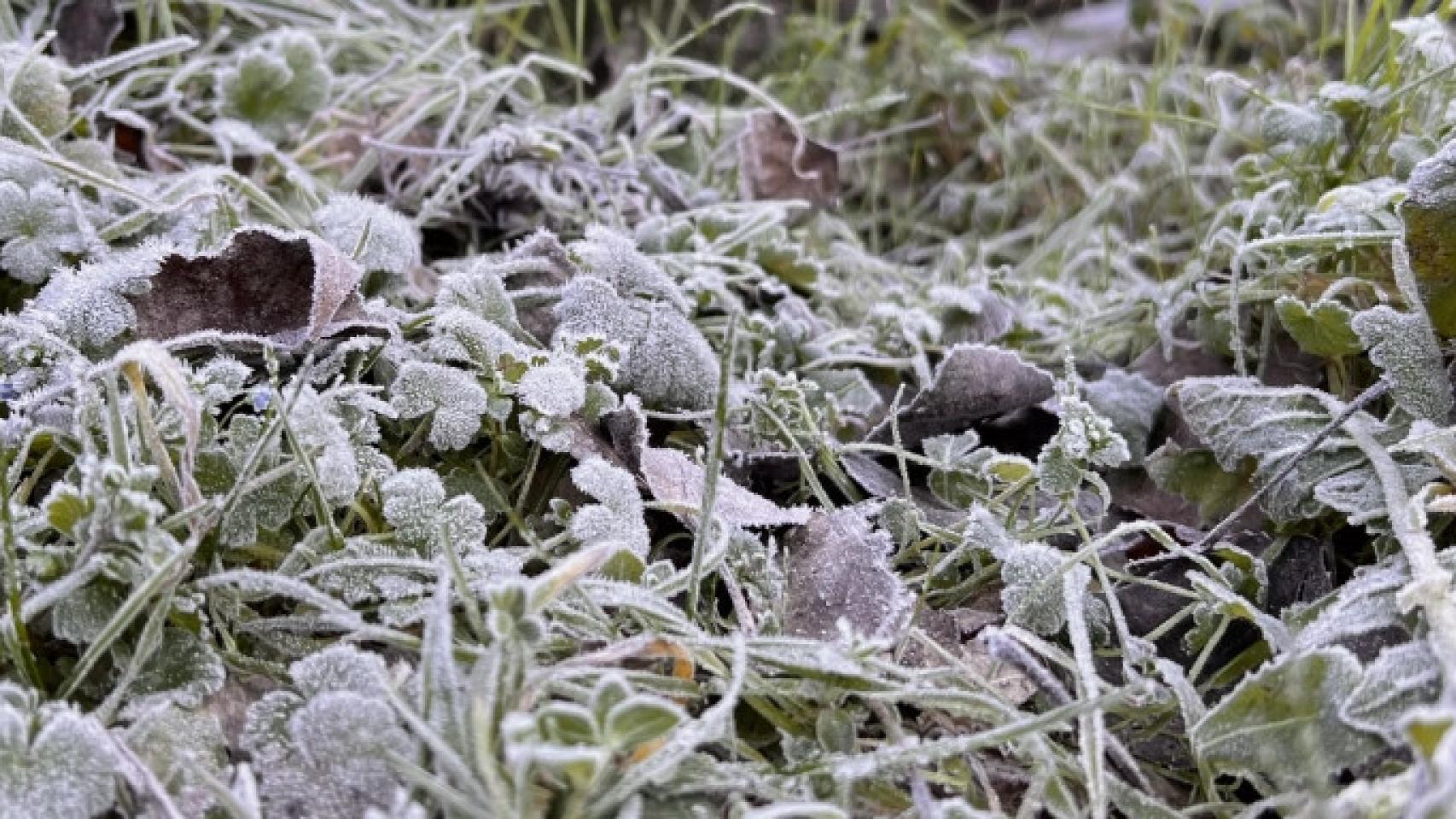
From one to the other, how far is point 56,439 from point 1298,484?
2.44 feet

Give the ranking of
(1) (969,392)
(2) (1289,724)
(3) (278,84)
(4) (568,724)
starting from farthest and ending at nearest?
(3) (278,84), (1) (969,392), (2) (1289,724), (4) (568,724)

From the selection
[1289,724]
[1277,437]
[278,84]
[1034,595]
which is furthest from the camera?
[278,84]

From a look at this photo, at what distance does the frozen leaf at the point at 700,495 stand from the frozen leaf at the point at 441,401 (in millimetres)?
115

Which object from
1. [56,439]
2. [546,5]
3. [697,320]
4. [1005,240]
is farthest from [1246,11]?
[56,439]

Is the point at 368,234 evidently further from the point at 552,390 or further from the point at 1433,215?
the point at 1433,215

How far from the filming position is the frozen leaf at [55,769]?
57 cm

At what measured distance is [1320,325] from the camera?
897 millimetres

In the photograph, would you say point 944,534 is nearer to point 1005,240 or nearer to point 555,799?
point 555,799

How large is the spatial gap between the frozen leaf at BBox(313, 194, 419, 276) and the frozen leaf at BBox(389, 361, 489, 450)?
16 cm

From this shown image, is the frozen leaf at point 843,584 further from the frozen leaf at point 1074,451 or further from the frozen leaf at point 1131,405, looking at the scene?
the frozen leaf at point 1131,405

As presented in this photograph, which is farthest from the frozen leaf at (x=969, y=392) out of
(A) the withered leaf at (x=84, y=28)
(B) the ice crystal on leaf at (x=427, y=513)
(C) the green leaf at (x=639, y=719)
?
(A) the withered leaf at (x=84, y=28)

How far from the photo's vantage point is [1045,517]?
90cm

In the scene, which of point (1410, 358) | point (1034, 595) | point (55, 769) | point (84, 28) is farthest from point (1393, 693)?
point (84, 28)

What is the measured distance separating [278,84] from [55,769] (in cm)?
76
